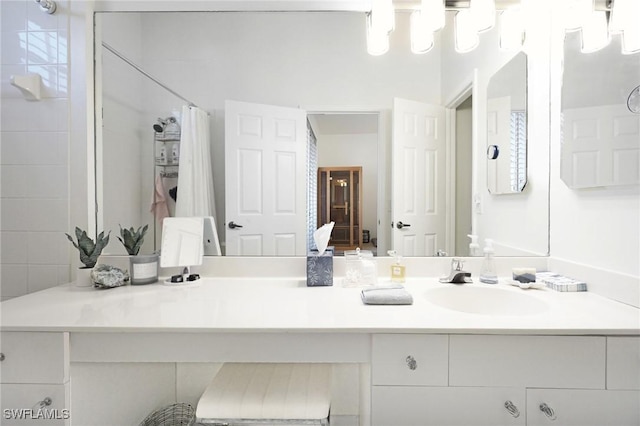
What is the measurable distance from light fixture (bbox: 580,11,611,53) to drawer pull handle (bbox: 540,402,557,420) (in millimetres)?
1185

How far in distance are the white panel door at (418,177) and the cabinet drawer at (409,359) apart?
1.94 feet

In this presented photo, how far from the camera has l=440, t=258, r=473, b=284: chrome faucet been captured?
3.81 feet

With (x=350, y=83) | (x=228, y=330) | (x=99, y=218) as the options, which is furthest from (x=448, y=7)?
(x=99, y=218)

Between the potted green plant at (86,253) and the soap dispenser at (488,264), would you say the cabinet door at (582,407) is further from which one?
the potted green plant at (86,253)

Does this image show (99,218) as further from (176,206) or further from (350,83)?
(350,83)

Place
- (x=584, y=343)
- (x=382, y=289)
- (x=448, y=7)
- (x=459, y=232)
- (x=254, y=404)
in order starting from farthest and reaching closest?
(x=459, y=232) < (x=448, y=7) < (x=382, y=289) < (x=254, y=404) < (x=584, y=343)

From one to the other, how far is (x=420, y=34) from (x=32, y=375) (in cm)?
178

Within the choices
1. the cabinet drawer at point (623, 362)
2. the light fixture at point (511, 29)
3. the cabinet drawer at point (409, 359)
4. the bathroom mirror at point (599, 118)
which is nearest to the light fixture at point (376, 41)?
the light fixture at point (511, 29)

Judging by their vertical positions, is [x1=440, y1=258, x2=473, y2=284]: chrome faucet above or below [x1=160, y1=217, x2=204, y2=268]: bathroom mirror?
below

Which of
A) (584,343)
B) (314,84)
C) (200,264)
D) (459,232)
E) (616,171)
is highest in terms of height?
(314,84)

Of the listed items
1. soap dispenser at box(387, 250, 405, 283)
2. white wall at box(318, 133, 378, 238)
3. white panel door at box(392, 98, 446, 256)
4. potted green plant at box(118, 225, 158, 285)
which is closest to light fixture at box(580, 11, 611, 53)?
white panel door at box(392, 98, 446, 256)

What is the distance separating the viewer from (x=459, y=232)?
Answer: 1318 millimetres

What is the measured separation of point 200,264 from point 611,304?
1514 millimetres

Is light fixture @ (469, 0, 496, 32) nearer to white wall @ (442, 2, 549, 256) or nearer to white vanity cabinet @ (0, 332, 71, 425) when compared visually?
white wall @ (442, 2, 549, 256)
